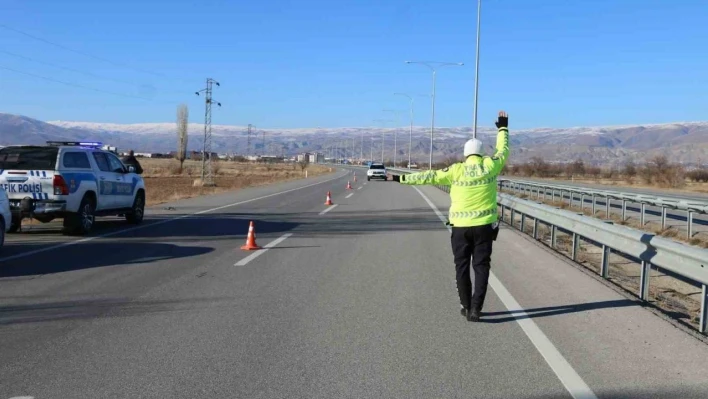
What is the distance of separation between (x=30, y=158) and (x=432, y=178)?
1009 cm

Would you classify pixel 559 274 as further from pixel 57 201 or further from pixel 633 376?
pixel 57 201

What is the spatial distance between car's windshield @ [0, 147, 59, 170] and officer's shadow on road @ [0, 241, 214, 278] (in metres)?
2.11

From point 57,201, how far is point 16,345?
26.8 ft

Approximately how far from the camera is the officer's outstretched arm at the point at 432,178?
746cm

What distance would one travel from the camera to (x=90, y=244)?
13.3m

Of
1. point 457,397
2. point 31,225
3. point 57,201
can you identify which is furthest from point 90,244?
point 457,397

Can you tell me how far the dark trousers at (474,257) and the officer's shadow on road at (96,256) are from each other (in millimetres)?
5866

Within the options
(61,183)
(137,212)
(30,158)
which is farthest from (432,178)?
(137,212)

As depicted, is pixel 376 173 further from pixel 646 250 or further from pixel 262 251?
pixel 646 250

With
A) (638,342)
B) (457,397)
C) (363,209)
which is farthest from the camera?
(363,209)

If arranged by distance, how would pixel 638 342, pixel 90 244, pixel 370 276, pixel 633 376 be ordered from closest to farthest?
pixel 633 376, pixel 638 342, pixel 370 276, pixel 90 244

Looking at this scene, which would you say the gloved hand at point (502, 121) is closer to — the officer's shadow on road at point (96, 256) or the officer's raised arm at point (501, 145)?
the officer's raised arm at point (501, 145)

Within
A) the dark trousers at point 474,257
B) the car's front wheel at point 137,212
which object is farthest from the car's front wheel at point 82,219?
the dark trousers at point 474,257

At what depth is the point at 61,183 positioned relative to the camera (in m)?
13.7
